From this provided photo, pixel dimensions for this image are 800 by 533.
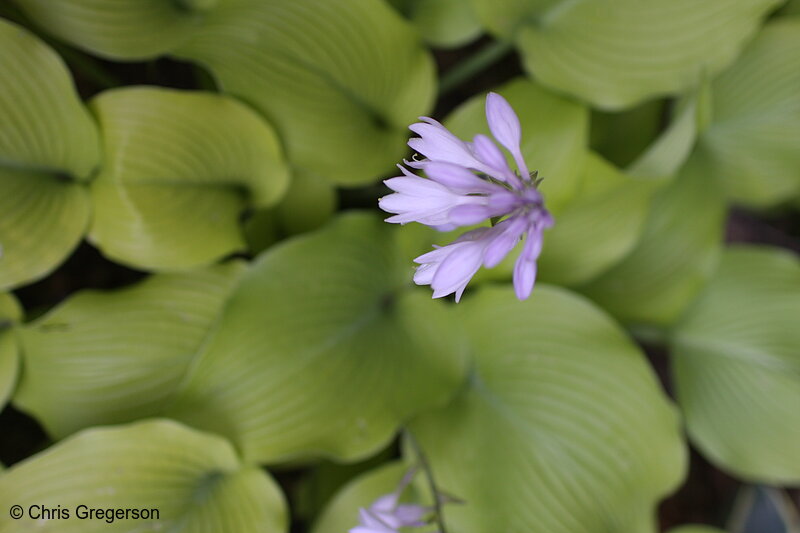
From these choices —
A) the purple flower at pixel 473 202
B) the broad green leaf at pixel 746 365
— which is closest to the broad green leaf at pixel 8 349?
the purple flower at pixel 473 202

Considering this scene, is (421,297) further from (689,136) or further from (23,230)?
(23,230)

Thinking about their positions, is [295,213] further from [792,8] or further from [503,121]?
[792,8]

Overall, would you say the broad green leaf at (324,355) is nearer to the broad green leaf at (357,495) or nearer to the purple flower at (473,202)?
the broad green leaf at (357,495)

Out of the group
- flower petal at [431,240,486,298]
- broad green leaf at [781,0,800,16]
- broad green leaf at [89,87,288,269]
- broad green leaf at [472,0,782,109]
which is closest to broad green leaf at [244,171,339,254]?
broad green leaf at [89,87,288,269]

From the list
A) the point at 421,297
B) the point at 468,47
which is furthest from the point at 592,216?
the point at 468,47

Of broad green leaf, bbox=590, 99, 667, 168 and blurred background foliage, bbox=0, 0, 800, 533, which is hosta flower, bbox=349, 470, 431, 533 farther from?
broad green leaf, bbox=590, 99, 667, 168
